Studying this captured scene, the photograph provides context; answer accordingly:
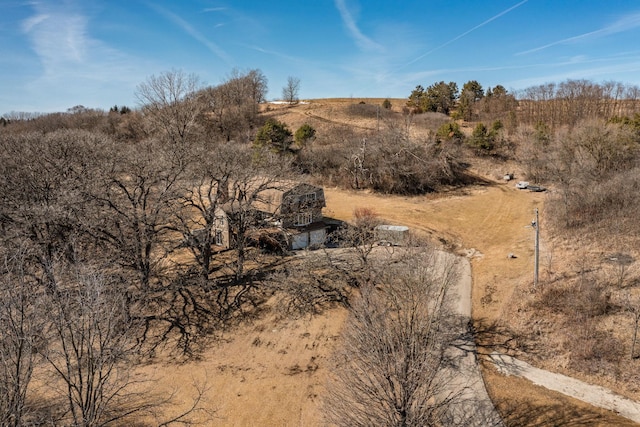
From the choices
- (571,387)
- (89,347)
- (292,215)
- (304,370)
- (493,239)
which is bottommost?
(571,387)

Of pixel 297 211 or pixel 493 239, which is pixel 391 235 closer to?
pixel 297 211

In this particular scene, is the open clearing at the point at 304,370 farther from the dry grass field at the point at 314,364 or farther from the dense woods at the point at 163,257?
the dense woods at the point at 163,257

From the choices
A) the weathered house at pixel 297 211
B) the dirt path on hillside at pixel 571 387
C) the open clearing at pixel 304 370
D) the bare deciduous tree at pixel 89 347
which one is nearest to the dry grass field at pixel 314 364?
the open clearing at pixel 304 370

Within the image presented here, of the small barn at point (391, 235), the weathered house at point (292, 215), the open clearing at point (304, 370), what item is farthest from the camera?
the small barn at point (391, 235)

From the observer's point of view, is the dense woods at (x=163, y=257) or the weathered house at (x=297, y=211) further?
the weathered house at (x=297, y=211)

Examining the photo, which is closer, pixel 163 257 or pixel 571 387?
pixel 571 387

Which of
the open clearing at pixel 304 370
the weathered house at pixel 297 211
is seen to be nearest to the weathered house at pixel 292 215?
the weathered house at pixel 297 211

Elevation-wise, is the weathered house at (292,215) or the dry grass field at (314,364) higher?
the weathered house at (292,215)

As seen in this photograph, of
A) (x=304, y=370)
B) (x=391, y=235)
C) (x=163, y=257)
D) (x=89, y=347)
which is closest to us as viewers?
(x=89, y=347)

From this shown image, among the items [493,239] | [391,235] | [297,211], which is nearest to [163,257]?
[297,211]

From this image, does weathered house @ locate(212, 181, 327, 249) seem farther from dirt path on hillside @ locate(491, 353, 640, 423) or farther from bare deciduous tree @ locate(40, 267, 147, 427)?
dirt path on hillside @ locate(491, 353, 640, 423)

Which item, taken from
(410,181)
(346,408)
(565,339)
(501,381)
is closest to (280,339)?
(346,408)

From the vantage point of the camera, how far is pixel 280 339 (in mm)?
18750

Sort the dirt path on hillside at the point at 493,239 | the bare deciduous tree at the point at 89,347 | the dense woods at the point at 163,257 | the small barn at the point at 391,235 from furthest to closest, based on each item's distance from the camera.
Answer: the small barn at the point at 391,235 → the dirt path on hillside at the point at 493,239 → the dense woods at the point at 163,257 → the bare deciduous tree at the point at 89,347
